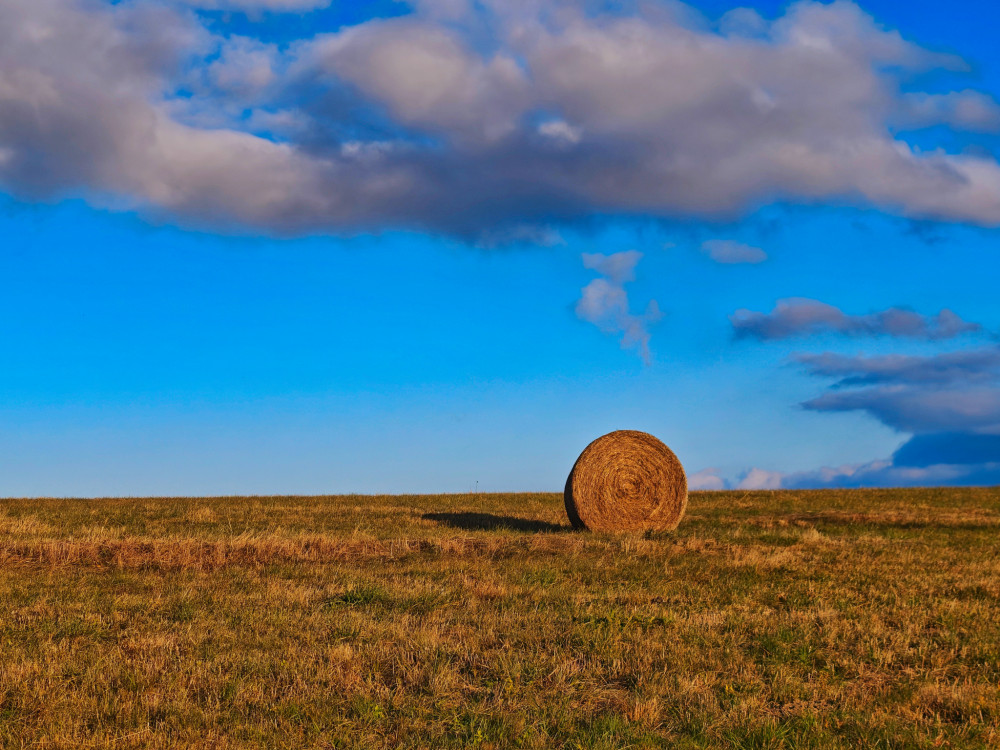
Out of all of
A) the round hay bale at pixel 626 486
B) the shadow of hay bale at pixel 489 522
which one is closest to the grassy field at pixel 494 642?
the shadow of hay bale at pixel 489 522

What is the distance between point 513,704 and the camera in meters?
7.27

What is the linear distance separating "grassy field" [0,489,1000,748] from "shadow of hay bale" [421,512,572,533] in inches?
118

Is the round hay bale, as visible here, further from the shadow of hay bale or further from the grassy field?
the grassy field

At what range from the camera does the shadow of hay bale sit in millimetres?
21730

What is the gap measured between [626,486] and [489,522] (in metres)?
3.81

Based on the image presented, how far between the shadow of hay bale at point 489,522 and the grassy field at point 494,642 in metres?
3.00

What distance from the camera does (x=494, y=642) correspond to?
9258 millimetres

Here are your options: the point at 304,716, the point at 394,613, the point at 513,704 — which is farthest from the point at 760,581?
the point at 304,716

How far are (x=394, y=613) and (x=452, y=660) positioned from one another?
7.87 feet

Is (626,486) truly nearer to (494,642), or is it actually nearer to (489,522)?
(489,522)

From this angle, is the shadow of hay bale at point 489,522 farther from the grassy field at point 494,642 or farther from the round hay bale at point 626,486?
the grassy field at point 494,642

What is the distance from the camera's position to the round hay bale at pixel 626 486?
22000 mm

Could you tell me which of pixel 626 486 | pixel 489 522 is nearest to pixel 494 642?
pixel 626 486

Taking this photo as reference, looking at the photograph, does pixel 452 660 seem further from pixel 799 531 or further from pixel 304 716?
pixel 799 531
